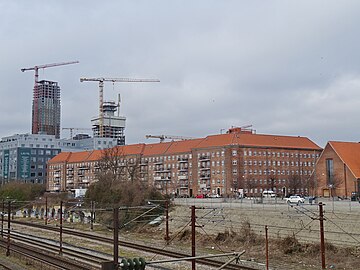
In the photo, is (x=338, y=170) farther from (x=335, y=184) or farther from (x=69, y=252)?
(x=69, y=252)

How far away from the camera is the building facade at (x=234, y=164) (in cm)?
12719

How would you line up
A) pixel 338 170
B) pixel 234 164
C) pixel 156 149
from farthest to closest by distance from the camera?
1. pixel 156 149
2. pixel 234 164
3. pixel 338 170

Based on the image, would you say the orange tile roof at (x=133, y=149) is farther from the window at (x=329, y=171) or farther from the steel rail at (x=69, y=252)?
the steel rail at (x=69, y=252)

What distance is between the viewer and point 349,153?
110000mm

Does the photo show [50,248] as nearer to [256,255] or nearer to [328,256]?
[256,255]

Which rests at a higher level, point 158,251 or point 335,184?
point 335,184

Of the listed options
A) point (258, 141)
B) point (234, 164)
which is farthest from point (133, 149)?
point (258, 141)

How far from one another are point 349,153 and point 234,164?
98.8 ft

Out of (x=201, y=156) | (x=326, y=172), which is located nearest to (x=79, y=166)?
(x=201, y=156)

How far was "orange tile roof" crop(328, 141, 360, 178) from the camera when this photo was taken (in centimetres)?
10569

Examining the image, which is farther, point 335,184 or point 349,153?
point 349,153

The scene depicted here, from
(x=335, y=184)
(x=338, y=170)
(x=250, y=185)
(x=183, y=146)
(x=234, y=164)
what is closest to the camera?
(x=335, y=184)

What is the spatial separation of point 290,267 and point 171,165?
11839 cm

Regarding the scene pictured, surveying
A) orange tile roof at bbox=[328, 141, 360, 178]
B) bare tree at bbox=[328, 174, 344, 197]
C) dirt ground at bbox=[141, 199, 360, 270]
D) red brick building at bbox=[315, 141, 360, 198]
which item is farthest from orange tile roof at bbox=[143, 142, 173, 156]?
dirt ground at bbox=[141, 199, 360, 270]
